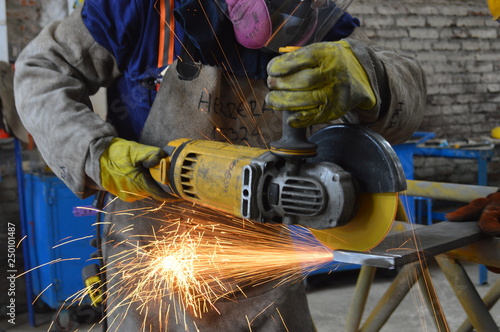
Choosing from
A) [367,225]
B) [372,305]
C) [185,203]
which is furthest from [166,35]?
[372,305]

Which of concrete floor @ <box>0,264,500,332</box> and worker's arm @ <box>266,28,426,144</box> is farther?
concrete floor @ <box>0,264,500,332</box>

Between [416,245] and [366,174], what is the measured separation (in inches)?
18.2

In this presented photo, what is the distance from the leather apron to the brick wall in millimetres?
4144

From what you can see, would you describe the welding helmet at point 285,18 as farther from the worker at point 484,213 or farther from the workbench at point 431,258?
the worker at point 484,213

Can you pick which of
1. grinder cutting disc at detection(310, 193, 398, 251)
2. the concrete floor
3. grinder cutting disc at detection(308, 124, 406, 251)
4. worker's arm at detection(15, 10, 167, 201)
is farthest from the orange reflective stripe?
the concrete floor

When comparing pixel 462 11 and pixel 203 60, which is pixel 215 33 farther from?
pixel 462 11

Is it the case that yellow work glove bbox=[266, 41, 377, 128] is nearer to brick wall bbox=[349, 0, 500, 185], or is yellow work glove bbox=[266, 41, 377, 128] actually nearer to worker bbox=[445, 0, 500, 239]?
worker bbox=[445, 0, 500, 239]

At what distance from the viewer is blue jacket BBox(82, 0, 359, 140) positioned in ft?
5.35

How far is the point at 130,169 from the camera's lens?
1.48 meters

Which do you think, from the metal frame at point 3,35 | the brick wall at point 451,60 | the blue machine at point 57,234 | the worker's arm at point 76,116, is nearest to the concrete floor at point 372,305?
the blue machine at point 57,234

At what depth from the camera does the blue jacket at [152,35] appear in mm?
1630

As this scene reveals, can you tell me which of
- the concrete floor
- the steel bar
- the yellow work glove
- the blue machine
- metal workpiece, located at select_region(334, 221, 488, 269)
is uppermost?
the yellow work glove

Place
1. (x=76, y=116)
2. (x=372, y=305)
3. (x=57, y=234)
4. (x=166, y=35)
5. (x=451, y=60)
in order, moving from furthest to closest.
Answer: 1. (x=451, y=60)
2. (x=372, y=305)
3. (x=57, y=234)
4. (x=166, y=35)
5. (x=76, y=116)

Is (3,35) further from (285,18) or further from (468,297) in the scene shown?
(468,297)
